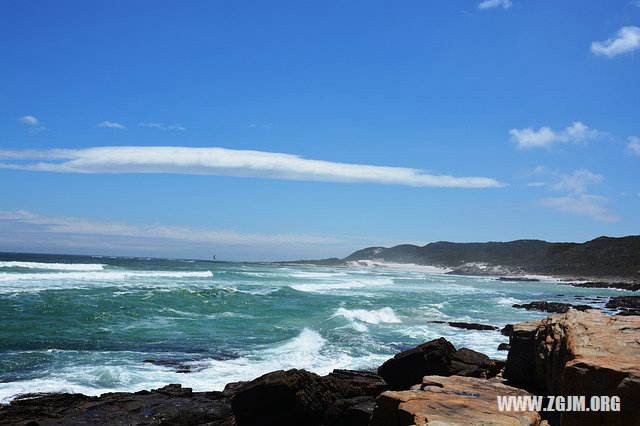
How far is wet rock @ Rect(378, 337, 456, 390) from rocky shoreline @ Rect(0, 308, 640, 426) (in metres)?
0.02

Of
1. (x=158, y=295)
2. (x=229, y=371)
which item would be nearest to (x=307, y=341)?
(x=229, y=371)

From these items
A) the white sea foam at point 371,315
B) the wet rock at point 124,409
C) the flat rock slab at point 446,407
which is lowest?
the white sea foam at point 371,315

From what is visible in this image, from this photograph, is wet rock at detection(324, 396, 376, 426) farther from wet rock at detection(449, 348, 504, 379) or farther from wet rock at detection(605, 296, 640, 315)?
wet rock at detection(605, 296, 640, 315)

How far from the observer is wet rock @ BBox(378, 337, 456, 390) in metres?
10.5

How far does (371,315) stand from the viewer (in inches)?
1037

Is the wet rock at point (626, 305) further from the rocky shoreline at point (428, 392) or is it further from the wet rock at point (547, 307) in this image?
the rocky shoreline at point (428, 392)

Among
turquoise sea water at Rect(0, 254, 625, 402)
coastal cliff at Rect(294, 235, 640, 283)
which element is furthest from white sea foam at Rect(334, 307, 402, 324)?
coastal cliff at Rect(294, 235, 640, 283)

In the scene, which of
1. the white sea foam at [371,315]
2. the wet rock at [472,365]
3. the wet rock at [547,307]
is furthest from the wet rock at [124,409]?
the wet rock at [547,307]

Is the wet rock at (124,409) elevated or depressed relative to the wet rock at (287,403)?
depressed

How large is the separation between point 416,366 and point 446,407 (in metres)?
4.83

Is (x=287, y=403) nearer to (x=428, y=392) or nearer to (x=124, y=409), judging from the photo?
(x=428, y=392)

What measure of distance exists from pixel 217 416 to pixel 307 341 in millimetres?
9338

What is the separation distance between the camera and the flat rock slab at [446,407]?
5.46m

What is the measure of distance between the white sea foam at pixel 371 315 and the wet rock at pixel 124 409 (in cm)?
1507
